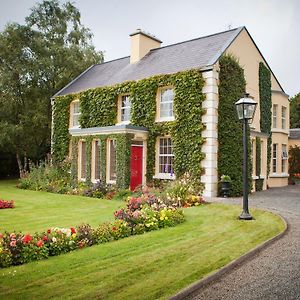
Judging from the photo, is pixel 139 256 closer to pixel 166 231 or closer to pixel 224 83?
pixel 166 231

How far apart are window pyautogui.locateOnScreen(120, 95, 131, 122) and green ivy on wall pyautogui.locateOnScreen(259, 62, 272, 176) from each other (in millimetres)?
8543

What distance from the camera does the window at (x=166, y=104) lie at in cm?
1805

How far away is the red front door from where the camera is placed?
17781mm

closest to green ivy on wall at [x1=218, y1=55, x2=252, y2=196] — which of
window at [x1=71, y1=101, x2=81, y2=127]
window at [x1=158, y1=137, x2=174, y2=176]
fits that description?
window at [x1=158, y1=137, x2=174, y2=176]

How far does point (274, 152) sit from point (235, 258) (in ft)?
62.3

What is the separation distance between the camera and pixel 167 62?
64.7ft

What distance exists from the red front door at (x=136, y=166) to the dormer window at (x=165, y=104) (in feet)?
7.08

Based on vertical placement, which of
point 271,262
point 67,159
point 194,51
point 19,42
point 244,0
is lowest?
point 271,262

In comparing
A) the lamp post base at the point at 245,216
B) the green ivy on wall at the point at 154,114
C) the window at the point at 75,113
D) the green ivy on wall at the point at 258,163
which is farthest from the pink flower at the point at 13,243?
the window at the point at 75,113

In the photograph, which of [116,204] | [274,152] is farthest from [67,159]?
[274,152]

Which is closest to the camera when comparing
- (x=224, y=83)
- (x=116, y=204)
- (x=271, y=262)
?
(x=271, y=262)

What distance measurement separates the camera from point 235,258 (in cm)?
621

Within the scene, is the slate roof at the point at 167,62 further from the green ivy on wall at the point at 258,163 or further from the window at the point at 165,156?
the green ivy on wall at the point at 258,163

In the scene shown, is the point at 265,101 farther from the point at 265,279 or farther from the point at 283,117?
the point at 265,279
